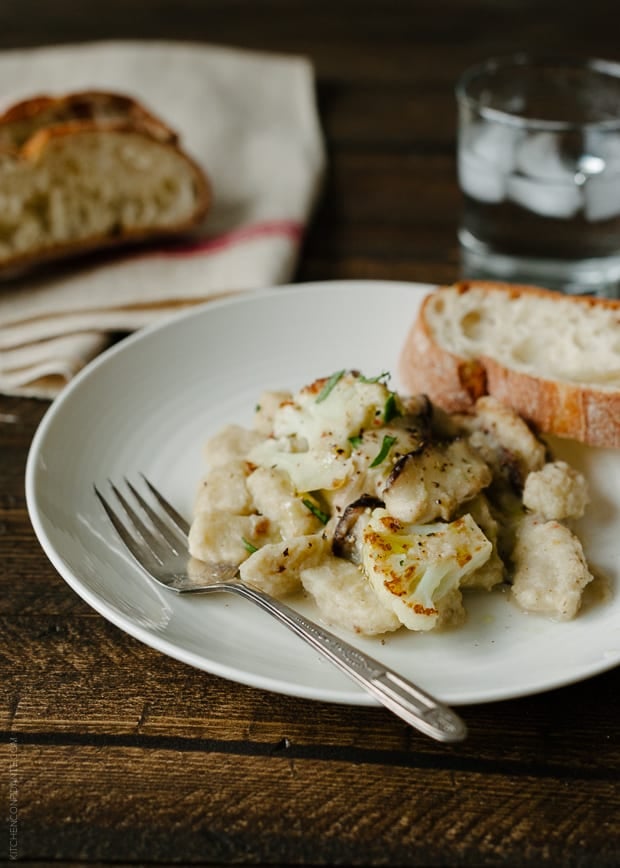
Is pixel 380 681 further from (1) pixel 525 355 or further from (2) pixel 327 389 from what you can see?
(1) pixel 525 355

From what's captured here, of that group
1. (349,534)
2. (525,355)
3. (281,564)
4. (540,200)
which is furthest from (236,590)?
(540,200)

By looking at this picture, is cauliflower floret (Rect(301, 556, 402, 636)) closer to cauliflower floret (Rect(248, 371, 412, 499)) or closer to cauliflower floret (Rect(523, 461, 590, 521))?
cauliflower floret (Rect(248, 371, 412, 499))

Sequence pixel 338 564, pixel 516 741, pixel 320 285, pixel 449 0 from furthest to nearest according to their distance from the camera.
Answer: pixel 449 0
pixel 320 285
pixel 338 564
pixel 516 741

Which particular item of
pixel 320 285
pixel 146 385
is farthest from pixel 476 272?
pixel 146 385

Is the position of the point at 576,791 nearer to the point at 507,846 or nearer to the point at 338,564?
the point at 507,846

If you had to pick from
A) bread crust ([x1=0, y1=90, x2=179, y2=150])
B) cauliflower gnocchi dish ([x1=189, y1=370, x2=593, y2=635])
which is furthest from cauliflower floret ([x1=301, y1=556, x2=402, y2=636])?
bread crust ([x1=0, y1=90, x2=179, y2=150])

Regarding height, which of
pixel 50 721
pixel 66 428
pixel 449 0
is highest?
pixel 449 0

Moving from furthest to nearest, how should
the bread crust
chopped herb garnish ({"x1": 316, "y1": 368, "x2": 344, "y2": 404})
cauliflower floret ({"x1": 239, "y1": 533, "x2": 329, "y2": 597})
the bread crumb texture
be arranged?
the bread crust < the bread crumb texture < chopped herb garnish ({"x1": 316, "y1": 368, "x2": 344, "y2": 404}) < cauliflower floret ({"x1": 239, "y1": 533, "x2": 329, "y2": 597})
